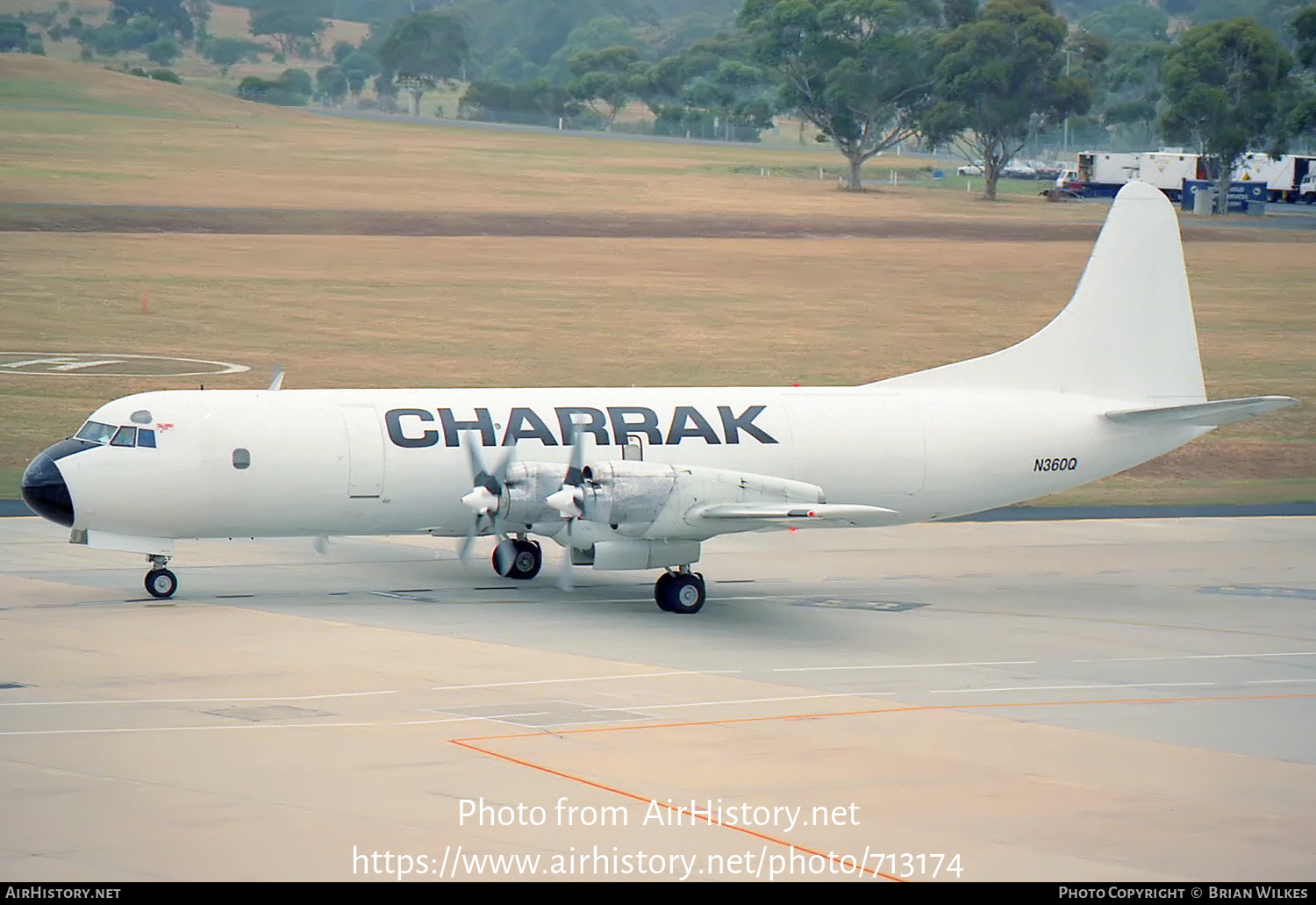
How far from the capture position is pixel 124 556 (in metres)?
37.3

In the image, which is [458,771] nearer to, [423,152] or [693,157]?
[423,152]

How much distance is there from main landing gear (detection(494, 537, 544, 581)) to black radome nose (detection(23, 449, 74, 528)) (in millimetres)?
8145

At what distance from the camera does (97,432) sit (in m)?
31.7

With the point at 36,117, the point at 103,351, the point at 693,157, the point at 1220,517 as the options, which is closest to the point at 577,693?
the point at 1220,517

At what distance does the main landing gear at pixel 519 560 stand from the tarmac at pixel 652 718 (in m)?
0.30

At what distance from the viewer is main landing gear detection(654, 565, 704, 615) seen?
106 feet

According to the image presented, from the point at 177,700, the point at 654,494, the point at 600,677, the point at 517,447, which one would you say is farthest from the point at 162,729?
the point at 517,447

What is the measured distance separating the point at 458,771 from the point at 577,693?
187 inches

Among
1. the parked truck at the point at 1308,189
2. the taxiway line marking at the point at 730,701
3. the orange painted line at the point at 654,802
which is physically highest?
the parked truck at the point at 1308,189

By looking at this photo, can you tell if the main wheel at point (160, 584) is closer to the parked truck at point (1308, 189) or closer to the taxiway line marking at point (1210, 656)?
the taxiway line marking at point (1210, 656)

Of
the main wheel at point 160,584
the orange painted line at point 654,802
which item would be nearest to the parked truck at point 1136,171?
the main wheel at point 160,584

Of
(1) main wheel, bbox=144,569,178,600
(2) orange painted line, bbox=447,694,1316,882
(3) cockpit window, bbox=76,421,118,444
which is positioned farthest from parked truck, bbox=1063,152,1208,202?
(3) cockpit window, bbox=76,421,118,444

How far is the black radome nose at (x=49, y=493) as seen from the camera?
30.9 metres

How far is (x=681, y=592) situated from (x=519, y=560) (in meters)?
4.35
